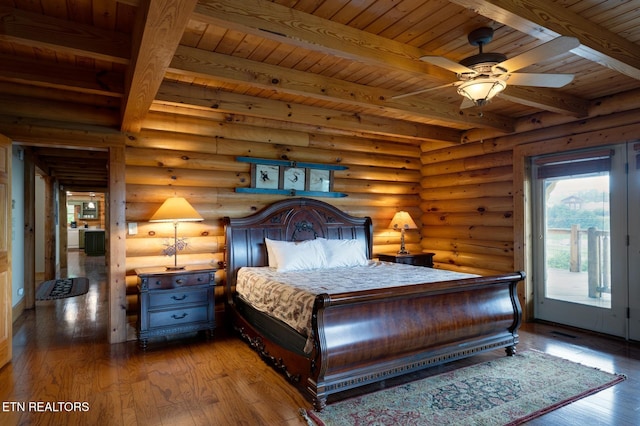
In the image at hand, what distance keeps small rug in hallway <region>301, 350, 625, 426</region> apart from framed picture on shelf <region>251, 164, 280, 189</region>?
300cm

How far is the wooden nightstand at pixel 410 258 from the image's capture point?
222 inches

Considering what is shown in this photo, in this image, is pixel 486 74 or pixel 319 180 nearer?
pixel 486 74

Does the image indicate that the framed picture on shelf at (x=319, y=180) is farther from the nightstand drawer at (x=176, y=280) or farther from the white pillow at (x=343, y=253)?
the nightstand drawer at (x=176, y=280)

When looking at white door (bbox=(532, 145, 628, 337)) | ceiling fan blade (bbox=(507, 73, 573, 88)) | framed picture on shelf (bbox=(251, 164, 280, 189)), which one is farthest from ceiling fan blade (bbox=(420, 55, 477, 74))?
framed picture on shelf (bbox=(251, 164, 280, 189))

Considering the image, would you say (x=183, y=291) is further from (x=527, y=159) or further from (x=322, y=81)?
(x=527, y=159)

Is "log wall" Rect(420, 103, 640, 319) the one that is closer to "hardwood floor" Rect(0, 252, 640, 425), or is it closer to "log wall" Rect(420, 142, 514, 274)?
"log wall" Rect(420, 142, 514, 274)

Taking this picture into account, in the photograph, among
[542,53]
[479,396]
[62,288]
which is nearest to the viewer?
[542,53]

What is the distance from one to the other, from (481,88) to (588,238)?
2.91m

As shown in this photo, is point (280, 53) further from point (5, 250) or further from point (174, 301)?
point (5, 250)

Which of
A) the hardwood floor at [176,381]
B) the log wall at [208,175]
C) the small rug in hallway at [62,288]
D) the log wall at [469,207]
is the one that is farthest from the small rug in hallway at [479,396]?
the small rug in hallway at [62,288]

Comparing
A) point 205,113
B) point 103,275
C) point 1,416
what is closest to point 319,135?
point 205,113

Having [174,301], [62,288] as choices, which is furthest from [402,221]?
[62,288]

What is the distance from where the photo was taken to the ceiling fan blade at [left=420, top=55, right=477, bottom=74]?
2.54 meters

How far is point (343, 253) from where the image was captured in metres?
4.90
